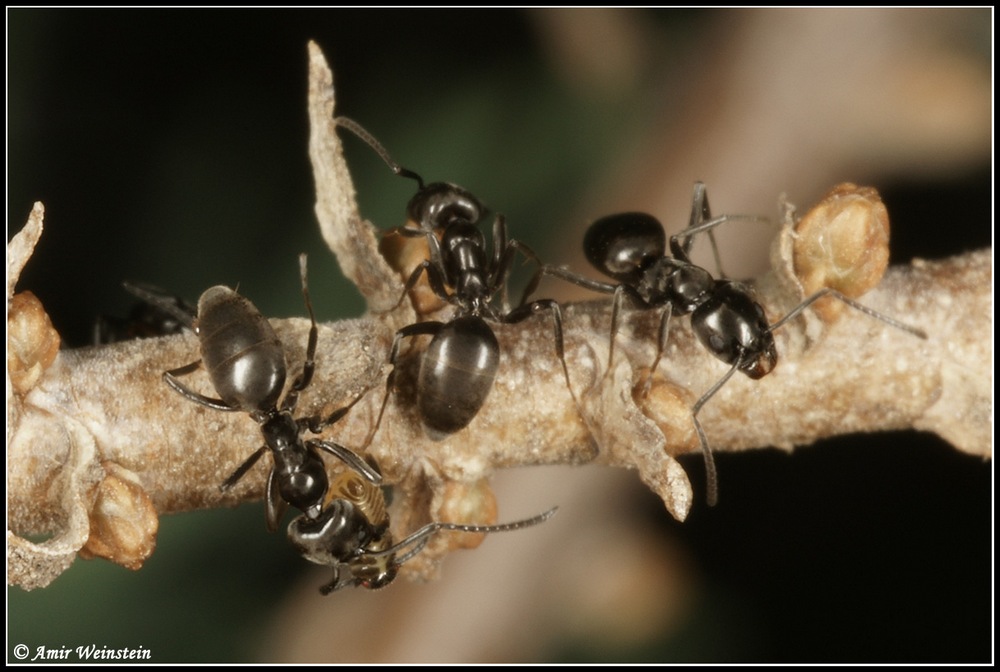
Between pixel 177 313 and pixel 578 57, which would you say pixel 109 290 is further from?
pixel 578 57

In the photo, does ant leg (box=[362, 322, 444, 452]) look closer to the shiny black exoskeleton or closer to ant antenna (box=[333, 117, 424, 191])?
the shiny black exoskeleton

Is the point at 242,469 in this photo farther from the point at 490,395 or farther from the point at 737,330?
the point at 737,330

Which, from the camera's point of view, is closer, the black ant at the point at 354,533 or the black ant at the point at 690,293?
the black ant at the point at 690,293

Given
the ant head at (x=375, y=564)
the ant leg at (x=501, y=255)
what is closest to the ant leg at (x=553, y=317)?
the ant leg at (x=501, y=255)

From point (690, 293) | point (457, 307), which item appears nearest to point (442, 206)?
point (457, 307)

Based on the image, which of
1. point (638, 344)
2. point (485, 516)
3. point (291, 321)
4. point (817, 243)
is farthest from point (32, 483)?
point (817, 243)

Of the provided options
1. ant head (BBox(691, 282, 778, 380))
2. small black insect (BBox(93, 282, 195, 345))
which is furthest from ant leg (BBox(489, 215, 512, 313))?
small black insect (BBox(93, 282, 195, 345))

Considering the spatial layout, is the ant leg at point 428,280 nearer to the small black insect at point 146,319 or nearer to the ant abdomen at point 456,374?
the ant abdomen at point 456,374
